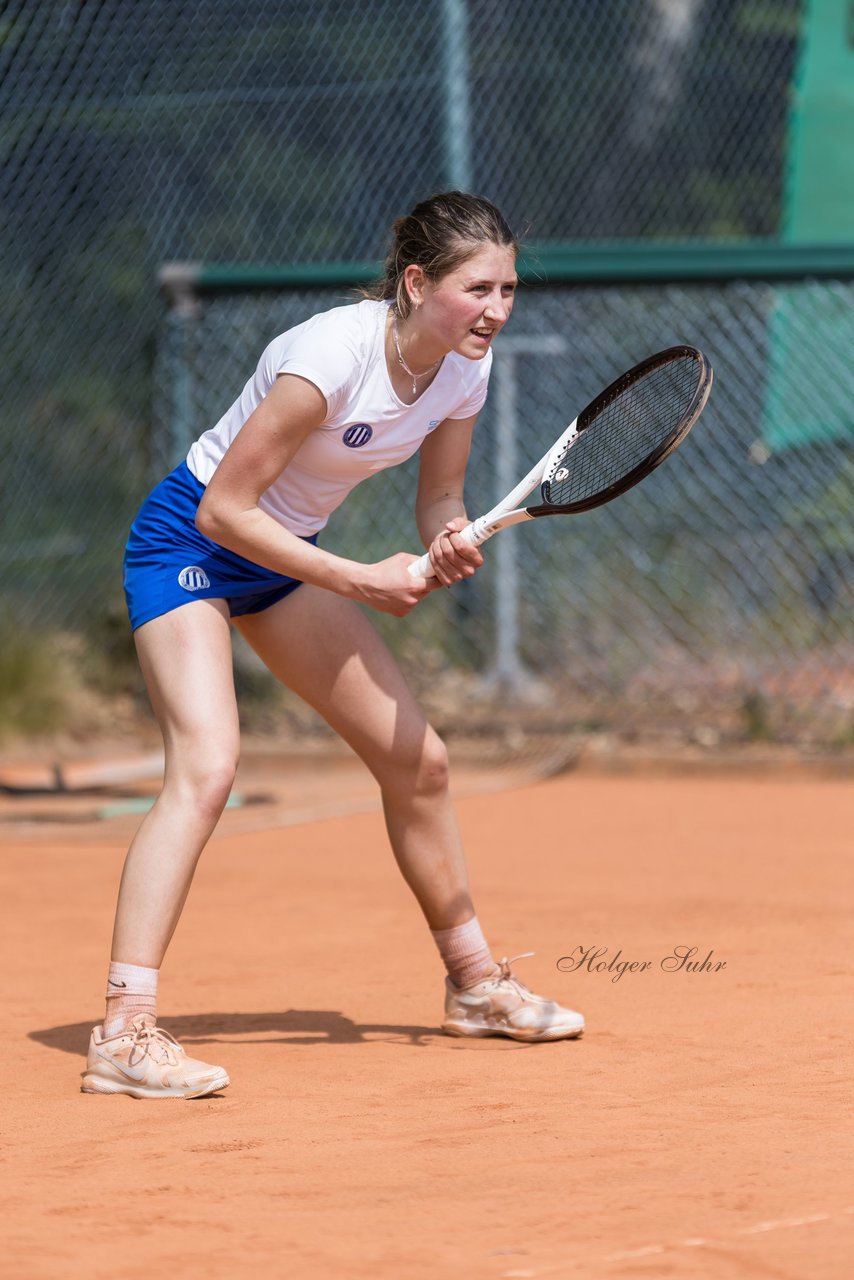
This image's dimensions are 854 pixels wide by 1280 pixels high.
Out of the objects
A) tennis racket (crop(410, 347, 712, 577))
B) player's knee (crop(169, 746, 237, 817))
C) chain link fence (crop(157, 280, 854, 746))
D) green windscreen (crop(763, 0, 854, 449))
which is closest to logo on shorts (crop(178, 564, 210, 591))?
player's knee (crop(169, 746, 237, 817))

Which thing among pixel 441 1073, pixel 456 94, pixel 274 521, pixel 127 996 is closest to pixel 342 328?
pixel 274 521

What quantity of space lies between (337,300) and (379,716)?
4434mm

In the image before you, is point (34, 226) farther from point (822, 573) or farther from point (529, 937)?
point (529, 937)

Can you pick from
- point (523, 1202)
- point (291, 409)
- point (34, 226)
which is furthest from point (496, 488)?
point (523, 1202)

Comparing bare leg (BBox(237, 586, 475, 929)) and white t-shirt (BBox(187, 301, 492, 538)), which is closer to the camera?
white t-shirt (BBox(187, 301, 492, 538))

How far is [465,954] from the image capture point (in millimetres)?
3641

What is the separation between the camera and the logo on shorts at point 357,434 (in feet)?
10.9

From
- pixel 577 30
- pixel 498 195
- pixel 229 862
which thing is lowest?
pixel 229 862

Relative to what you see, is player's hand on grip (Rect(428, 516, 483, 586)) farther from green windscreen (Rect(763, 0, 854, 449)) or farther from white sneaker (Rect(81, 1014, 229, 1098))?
green windscreen (Rect(763, 0, 854, 449))

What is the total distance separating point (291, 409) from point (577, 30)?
6.79 m

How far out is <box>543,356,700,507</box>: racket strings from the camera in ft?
11.5

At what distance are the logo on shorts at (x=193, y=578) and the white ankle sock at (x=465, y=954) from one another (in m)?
0.86

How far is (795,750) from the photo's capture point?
718cm

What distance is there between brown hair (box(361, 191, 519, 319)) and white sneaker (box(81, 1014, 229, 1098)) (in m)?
1.40
